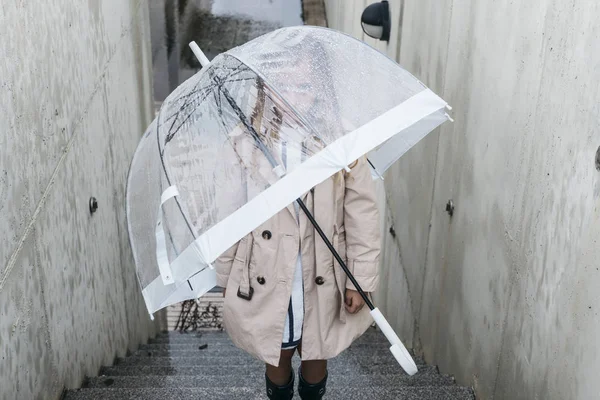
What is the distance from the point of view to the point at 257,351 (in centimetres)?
260

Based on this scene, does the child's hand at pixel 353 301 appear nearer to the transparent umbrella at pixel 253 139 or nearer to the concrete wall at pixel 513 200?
the transparent umbrella at pixel 253 139

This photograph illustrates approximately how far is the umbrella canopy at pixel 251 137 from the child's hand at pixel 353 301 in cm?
62

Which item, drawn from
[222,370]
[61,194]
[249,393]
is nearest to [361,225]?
[249,393]

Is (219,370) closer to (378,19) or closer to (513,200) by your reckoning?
(513,200)

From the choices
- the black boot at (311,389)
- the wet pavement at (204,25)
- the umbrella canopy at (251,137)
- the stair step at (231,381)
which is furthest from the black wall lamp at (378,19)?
the wet pavement at (204,25)

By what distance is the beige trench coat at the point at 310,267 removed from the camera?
246 cm

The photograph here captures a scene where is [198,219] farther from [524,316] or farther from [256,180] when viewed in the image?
[524,316]

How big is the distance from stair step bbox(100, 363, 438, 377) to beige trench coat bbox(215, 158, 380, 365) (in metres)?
1.55

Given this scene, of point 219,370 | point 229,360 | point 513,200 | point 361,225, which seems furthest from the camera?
point 229,360

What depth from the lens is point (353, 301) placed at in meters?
2.57

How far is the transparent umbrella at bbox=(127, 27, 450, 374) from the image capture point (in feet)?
6.96

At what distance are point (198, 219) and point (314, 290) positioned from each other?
617 mm

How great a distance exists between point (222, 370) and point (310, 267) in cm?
201

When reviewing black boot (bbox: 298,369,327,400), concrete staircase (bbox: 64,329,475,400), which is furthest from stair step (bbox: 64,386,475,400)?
black boot (bbox: 298,369,327,400)
